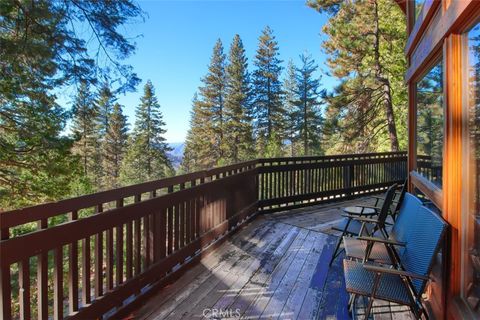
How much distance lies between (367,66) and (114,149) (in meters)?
23.4

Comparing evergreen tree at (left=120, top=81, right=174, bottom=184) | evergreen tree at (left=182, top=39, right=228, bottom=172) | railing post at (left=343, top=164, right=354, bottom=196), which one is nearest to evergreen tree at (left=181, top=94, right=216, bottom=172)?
evergreen tree at (left=182, top=39, right=228, bottom=172)

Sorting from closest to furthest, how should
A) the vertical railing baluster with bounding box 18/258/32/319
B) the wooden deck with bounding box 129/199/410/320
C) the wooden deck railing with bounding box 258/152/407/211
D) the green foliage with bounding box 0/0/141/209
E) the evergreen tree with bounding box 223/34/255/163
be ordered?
1. the vertical railing baluster with bounding box 18/258/32/319
2. the wooden deck with bounding box 129/199/410/320
3. the green foliage with bounding box 0/0/141/209
4. the wooden deck railing with bounding box 258/152/407/211
5. the evergreen tree with bounding box 223/34/255/163

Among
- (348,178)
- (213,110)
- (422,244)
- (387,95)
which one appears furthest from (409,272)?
(213,110)

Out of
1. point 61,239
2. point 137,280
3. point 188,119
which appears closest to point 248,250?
point 137,280

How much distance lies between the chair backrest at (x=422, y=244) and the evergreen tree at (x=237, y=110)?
871 inches

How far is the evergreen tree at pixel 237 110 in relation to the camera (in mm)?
24562

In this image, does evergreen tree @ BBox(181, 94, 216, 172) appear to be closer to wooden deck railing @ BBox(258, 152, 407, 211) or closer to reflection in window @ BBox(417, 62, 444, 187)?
wooden deck railing @ BBox(258, 152, 407, 211)

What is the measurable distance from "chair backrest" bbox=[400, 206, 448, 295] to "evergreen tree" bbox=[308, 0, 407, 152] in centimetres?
1011

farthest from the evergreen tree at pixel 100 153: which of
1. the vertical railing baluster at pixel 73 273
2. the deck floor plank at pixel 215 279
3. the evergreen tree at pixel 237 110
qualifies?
the vertical railing baluster at pixel 73 273

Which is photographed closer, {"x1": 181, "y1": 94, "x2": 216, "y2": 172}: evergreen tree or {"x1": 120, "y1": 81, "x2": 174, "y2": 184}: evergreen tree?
{"x1": 181, "y1": 94, "x2": 216, "y2": 172}: evergreen tree

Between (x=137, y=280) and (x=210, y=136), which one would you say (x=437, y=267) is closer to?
(x=137, y=280)

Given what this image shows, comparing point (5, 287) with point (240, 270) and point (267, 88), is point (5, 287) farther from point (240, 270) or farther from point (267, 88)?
point (267, 88)

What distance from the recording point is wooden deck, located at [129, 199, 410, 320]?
2.34 m

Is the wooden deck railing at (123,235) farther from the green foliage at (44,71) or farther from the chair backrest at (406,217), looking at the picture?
the green foliage at (44,71)
